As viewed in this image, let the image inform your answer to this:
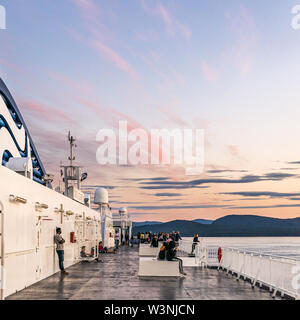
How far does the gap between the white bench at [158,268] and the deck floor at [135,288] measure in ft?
1.38

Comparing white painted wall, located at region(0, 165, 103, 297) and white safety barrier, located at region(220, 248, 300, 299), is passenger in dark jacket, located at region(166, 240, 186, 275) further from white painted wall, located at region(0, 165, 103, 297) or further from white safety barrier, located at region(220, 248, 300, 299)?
white painted wall, located at region(0, 165, 103, 297)

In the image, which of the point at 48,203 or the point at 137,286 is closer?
the point at 137,286

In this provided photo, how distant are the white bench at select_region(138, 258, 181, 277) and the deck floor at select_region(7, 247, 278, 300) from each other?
1.38ft

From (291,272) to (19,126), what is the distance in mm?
44594

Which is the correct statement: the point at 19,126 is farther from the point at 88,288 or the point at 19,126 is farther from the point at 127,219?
the point at 88,288

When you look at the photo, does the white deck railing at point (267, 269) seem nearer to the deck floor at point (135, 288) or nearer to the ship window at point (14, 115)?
the deck floor at point (135, 288)

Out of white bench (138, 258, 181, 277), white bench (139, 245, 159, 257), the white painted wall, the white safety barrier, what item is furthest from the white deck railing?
white bench (139, 245, 159, 257)

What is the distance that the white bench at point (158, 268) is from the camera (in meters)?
16.6

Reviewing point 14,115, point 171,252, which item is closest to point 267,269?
point 171,252

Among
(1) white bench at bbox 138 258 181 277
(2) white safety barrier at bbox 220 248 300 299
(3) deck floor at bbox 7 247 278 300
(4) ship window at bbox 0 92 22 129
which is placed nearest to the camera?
(2) white safety barrier at bbox 220 248 300 299

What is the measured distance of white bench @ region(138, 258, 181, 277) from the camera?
54.5 ft

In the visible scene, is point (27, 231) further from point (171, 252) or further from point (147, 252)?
point (147, 252)
